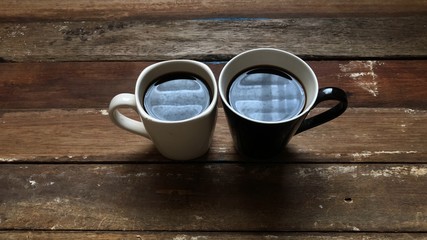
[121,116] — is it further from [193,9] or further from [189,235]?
[193,9]

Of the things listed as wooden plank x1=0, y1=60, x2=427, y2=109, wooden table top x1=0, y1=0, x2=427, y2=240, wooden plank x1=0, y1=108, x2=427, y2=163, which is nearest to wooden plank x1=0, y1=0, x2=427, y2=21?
wooden table top x1=0, y1=0, x2=427, y2=240

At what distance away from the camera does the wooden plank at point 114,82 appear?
0.72 meters

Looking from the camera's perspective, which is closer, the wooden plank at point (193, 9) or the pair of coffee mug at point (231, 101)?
the pair of coffee mug at point (231, 101)

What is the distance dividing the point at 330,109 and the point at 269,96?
0.27ft

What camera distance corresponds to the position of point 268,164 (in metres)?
0.66

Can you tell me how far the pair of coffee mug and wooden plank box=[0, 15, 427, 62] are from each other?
150mm

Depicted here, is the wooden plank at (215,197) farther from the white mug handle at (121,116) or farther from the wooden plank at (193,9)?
the wooden plank at (193,9)

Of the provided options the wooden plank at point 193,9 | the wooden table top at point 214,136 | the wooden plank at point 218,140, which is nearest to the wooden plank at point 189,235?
the wooden table top at point 214,136

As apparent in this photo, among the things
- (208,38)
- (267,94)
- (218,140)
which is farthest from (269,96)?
(208,38)

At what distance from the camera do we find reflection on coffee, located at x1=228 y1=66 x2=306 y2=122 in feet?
1.96

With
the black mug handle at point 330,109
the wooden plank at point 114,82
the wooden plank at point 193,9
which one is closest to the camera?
the black mug handle at point 330,109

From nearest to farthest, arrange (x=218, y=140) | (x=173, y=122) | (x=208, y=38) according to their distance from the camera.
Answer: (x=173, y=122)
(x=218, y=140)
(x=208, y=38)

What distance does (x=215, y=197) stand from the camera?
0.63m

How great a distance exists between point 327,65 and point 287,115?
207mm
